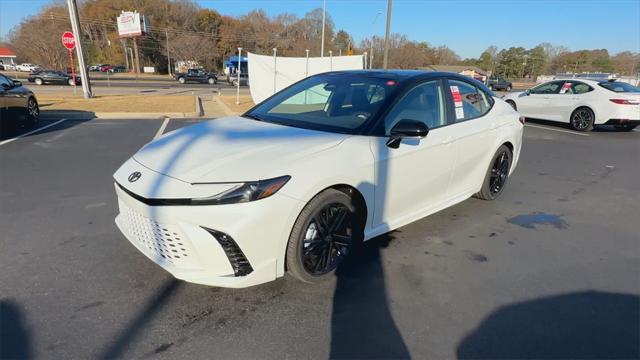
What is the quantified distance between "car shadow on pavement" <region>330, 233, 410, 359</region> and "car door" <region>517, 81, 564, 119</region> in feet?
37.2

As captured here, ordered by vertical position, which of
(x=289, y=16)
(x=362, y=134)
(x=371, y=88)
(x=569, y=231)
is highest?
(x=289, y=16)

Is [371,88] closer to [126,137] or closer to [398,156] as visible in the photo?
[398,156]

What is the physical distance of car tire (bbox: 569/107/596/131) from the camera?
11.0 meters

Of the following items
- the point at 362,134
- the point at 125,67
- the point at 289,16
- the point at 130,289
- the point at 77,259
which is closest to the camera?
the point at 130,289

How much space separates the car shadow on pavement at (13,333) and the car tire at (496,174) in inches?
173

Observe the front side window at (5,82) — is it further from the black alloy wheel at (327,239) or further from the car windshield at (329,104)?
the black alloy wheel at (327,239)

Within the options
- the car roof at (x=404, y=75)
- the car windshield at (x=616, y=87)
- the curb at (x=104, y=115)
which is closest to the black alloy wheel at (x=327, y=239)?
the car roof at (x=404, y=75)

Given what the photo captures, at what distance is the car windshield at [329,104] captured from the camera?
10.6 ft

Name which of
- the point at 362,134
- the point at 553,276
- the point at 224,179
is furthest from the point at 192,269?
the point at 553,276

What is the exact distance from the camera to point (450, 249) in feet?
11.6

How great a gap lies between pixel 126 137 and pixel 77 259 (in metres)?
6.11

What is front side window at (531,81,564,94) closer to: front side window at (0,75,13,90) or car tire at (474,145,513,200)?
car tire at (474,145,513,200)

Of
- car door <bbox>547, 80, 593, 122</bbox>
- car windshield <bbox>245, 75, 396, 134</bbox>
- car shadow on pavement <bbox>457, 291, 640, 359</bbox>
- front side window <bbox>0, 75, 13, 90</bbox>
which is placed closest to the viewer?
car shadow on pavement <bbox>457, 291, 640, 359</bbox>

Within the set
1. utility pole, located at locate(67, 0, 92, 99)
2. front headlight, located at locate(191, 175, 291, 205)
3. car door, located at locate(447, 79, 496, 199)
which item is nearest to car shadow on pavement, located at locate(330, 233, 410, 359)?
front headlight, located at locate(191, 175, 291, 205)
